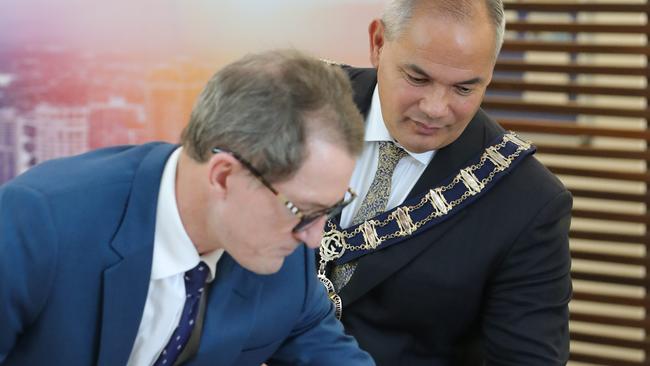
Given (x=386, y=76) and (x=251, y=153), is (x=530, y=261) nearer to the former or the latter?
(x=386, y=76)

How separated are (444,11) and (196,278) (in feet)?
2.58

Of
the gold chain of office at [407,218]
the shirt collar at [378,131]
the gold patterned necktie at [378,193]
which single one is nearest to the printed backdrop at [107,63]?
the shirt collar at [378,131]

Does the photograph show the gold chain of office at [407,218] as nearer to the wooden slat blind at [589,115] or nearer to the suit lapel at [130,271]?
the suit lapel at [130,271]

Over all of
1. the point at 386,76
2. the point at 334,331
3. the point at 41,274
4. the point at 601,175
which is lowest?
the point at 601,175

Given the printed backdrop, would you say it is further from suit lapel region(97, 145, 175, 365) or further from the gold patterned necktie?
suit lapel region(97, 145, 175, 365)

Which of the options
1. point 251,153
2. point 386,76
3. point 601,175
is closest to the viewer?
point 251,153

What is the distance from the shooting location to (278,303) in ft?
6.07

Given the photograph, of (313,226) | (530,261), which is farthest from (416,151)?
(313,226)

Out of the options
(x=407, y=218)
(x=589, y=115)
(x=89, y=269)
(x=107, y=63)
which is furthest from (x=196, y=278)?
(x=589, y=115)

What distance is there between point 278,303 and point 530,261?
65 centimetres

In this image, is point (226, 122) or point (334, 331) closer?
point (226, 122)

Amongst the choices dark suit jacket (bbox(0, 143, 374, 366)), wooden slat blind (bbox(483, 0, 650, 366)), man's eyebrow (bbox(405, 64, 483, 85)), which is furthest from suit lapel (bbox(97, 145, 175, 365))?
wooden slat blind (bbox(483, 0, 650, 366))

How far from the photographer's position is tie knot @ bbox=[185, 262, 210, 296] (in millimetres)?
1718

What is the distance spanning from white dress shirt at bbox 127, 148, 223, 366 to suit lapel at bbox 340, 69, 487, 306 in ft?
1.83
